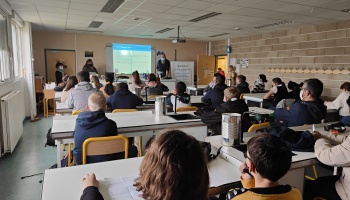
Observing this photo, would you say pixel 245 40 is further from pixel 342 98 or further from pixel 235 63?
pixel 342 98

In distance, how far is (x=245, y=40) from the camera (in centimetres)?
948

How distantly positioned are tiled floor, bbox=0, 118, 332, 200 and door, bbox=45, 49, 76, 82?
15.1 ft

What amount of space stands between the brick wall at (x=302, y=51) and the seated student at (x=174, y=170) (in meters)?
6.88

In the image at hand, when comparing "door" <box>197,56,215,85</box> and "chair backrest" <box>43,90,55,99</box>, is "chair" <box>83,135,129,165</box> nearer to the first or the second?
"chair backrest" <box>43,90,55,99</box>

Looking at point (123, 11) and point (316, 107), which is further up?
point (123, 11)

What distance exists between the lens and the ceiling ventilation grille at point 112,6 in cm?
481

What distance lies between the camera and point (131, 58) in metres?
10.5

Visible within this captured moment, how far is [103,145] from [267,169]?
4.43ft

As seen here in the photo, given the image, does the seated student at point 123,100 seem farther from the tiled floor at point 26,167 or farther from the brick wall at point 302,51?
the brick wall at point 302,51

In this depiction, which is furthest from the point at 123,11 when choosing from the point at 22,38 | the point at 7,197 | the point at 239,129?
the point at 239,129

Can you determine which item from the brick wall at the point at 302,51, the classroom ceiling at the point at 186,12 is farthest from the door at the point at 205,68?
the classroom ceiling at the point at 186,12

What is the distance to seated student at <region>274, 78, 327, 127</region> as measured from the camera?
2758mm

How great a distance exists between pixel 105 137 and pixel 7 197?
1506 millimetres

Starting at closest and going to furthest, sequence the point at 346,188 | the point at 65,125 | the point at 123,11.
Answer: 1. the point at 346,188
2. the point at 65,125
3. the point at 123,11
